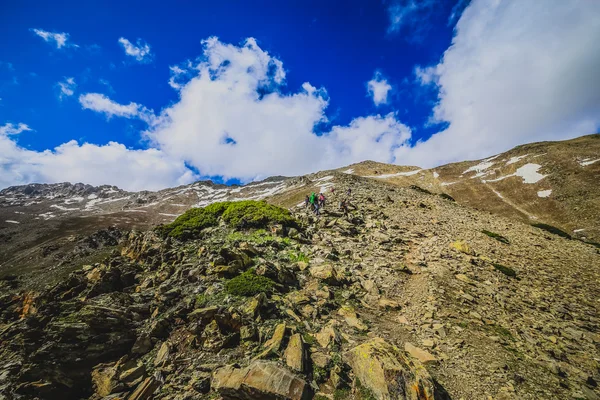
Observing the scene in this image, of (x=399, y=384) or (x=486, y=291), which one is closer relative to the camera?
(x=399, y=384)

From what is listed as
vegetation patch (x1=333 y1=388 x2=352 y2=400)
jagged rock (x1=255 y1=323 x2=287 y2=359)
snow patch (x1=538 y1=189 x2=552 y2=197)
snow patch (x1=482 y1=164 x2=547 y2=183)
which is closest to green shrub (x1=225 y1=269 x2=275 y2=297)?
jagged rock (x1=255 y1=323 x2=287 y2=359)

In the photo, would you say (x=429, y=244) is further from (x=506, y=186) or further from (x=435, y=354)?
(x=506, y=186)

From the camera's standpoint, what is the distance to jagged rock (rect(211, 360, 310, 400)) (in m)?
6.88

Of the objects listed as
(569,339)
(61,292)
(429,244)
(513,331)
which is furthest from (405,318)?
(61,292)

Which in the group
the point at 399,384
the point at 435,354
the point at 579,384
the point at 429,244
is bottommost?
the point at 579,384

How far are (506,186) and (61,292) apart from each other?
98.2m

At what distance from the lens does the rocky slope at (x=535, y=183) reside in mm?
55594

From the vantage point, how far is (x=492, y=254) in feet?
60.9

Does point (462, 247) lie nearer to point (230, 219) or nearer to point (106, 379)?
point (230, 219)

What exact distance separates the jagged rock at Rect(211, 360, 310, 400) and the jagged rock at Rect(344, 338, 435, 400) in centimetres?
183

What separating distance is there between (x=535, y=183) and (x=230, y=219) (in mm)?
86718

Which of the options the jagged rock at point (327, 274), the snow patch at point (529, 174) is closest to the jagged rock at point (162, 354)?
the jagged rock at point (327, 274)

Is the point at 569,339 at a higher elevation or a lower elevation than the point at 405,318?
lower

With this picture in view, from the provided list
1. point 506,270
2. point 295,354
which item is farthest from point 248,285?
point 506,270
